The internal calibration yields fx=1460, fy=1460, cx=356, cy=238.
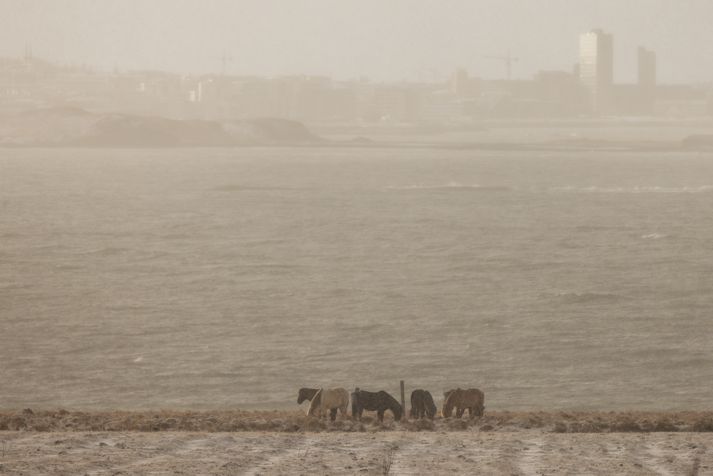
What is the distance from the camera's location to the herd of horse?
52.8 ft

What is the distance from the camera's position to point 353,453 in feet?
43.8

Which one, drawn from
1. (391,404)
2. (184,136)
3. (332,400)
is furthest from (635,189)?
(332,400)

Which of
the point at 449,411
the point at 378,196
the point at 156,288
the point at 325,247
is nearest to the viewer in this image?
the point at 449,411

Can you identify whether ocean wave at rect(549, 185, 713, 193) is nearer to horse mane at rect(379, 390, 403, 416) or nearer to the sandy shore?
horse mane at rect(379, 390, 403, 416)

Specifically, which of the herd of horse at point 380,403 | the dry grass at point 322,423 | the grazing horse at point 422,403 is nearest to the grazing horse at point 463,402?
the herd of horse at point 380,403

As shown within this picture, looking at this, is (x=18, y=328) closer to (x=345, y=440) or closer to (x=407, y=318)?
(x=407, y=318)

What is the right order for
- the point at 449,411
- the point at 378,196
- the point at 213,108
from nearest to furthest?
the point at 449,411, the point at 378,196, the point at 213,108

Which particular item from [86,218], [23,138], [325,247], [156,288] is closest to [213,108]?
[23,138]

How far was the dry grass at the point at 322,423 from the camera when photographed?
15180 millimetres

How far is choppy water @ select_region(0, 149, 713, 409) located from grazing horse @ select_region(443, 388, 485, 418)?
573 centimetres

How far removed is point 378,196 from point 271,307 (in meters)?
44.4

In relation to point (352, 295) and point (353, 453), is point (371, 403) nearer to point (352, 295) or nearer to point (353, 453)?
point (353, 453)

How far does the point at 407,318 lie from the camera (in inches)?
1320

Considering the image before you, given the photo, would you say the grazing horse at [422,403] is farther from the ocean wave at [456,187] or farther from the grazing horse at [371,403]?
the ocean wave at [456,187]
